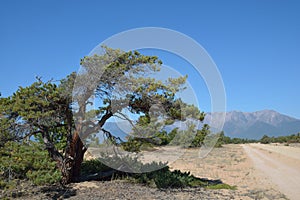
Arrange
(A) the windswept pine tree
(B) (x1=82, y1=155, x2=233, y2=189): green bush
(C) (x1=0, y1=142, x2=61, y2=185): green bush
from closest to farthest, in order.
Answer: (C) (x1=0, y1=142, x2=61, y2=185): green bush
(A) the windswept pine tree
(B) (x1=82, y1=155, x2=233, y2=189): green bush

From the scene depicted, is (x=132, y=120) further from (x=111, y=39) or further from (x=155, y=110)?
(x=111, y=39)

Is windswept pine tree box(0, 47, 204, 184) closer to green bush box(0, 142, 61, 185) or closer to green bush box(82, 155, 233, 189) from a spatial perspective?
green bush box(0, 142, 61, 185)

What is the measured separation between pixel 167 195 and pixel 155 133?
2047mm

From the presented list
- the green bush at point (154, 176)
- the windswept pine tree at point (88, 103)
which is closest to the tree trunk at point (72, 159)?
the windswept pine tree at point (88, 103)

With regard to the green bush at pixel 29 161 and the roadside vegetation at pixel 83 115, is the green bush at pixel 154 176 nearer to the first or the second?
the roadside vegetation at pixel 83 115

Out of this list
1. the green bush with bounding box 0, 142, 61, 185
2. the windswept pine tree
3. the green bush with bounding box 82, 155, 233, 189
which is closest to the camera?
the green bush with bounding box 0, 142, 61, 185

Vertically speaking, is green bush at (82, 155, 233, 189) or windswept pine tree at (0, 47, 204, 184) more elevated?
windswept pine tree at (0, 47, 204, 184)

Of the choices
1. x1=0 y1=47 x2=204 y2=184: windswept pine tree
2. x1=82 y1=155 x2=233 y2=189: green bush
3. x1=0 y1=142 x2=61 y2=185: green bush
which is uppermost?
x1=0 y1=47 x2=204 y2=184: windswept pine tree

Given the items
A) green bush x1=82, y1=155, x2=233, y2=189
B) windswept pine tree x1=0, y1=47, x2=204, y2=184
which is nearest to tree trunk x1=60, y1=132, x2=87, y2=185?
windswept pine tree x1=0, y1=47, x2=204, y2=184

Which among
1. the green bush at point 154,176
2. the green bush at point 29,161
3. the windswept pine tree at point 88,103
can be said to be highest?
the windswept pine tree at point 88,103

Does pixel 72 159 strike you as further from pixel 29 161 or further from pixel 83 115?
pixel 29 161

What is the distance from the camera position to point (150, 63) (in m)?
8.68

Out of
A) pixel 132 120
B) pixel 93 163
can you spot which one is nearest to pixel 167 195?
pixel 132 120

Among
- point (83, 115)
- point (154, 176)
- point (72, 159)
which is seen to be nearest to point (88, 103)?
point (83, 115)
